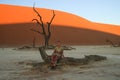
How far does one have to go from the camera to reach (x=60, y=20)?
68.1 m

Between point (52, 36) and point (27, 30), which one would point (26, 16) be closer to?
point (27, 30)

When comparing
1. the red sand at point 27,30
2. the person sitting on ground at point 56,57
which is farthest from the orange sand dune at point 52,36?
the person sitting on ground at point 56,57

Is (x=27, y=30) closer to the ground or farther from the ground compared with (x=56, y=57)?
closer to the ground

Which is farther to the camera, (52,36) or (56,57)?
(52,36)

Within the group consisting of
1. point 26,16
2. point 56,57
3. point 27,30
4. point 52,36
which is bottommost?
point 52,36

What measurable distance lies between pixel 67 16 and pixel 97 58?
60.8 meters

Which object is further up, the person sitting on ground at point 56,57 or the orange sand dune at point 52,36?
the person sitting on ground at point 56,57

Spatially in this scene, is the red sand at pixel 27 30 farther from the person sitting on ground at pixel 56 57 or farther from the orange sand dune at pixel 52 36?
the person sitting on ground at pixel 56 57

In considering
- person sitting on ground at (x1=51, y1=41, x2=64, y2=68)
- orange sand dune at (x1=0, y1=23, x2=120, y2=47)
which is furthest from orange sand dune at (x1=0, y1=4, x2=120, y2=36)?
person sitting on ground at (x1=51, y1=41, x2=64, y2=68)

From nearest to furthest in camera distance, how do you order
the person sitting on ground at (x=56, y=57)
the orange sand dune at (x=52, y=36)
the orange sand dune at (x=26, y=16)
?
the person sitting on ground at (x=56, y=57)
the orange sand dune at (x=52, y=36)
the orange sand dune at (x=26, y=16)

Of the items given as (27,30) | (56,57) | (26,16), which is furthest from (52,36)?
(56,57)

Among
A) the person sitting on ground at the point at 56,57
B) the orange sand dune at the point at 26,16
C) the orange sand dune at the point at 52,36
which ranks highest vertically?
the person sitting on ground at the point at 56,57

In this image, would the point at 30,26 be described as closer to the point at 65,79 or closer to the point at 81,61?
the point at 81,61

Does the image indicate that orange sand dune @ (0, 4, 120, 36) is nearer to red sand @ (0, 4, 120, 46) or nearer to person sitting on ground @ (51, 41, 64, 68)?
red sand @ (0, 4, 120, 46)
